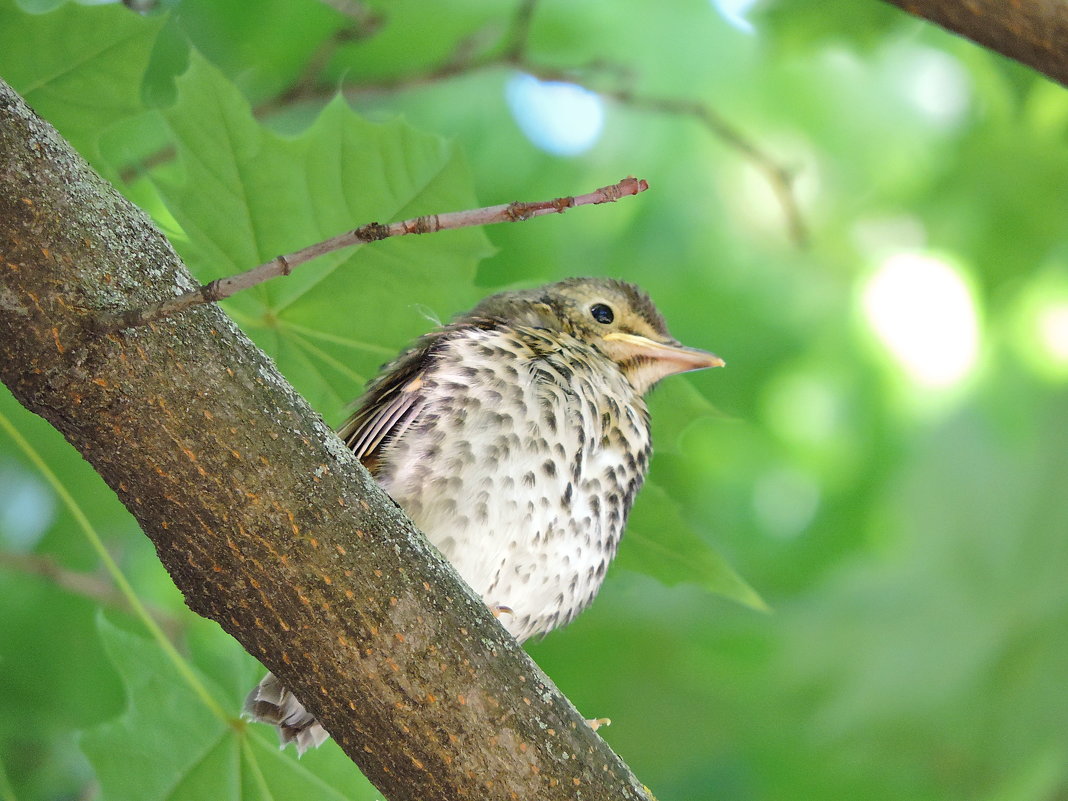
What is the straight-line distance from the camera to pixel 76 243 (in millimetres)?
1103

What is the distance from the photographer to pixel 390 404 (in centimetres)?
174

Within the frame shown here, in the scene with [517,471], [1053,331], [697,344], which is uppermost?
[1053,331]

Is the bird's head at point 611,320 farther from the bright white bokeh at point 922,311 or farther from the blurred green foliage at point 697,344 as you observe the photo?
the bright white bokeh at point 922,311

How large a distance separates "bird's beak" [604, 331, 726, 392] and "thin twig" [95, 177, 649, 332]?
3.53ft

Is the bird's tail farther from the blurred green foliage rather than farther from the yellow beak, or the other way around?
the yellow beak

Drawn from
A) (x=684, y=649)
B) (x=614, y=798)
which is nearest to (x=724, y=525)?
(x=684, y=649)

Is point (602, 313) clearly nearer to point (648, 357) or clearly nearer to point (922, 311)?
point (648, 357)

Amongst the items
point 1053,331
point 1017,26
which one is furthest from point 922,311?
point 1017,26

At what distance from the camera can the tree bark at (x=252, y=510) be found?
1095 mm

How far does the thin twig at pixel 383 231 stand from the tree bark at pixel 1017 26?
94 cm

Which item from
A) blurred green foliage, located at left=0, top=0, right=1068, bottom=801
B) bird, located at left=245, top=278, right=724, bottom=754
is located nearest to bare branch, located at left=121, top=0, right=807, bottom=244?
blurred green foliage, located at left=0, top=0, right=1068, bottom=801

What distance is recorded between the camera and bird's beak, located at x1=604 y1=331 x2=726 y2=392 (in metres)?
2.04

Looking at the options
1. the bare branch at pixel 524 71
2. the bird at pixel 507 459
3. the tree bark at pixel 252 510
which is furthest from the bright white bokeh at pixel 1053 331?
the tree bark at pixel 252 510

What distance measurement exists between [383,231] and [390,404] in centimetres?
81
